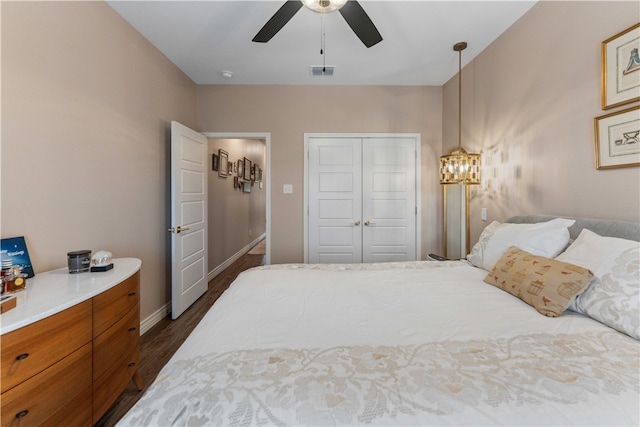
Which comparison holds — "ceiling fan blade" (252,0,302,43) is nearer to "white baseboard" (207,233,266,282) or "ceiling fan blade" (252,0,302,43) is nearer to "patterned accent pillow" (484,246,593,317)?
"patterned accent pillow" (484,246,593,317)

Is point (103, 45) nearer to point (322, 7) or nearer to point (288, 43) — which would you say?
point (288, 43)

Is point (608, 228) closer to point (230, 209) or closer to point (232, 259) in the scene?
point (230, 209)

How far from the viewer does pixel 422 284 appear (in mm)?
1521

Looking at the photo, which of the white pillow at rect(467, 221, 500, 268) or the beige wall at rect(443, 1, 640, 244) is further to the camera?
the white pillow at rect(467, 221, 500, 268)

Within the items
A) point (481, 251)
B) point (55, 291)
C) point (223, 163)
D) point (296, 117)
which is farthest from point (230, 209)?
point (481, 251)

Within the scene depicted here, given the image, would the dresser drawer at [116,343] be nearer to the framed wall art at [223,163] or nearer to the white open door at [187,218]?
the white open door at [187,218]

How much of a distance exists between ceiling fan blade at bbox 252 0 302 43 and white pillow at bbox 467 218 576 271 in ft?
6.34

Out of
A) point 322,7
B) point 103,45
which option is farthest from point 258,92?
point 322,7

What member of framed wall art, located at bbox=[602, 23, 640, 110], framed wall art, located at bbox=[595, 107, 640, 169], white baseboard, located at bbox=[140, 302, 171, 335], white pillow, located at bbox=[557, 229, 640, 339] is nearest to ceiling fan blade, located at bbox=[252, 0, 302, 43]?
framed wall art, located at bbox=[602, 23, 640, 110]

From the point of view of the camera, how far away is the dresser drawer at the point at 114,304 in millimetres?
1281

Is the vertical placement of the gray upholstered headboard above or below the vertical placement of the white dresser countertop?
above

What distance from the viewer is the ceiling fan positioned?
1506 mm

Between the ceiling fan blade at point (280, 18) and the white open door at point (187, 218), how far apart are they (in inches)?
55.4

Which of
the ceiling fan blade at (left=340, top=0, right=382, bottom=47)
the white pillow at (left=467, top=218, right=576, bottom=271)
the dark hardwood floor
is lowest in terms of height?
the dark hardwood floor
